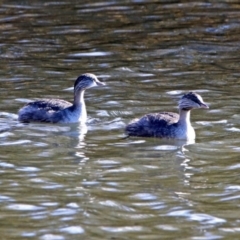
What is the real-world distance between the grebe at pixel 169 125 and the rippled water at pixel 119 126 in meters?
0.16

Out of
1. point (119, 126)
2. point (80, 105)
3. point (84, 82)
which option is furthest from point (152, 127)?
point (84, 82)

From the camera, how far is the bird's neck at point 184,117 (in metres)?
13.8

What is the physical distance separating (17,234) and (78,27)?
13.1m

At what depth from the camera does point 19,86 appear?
16.8m

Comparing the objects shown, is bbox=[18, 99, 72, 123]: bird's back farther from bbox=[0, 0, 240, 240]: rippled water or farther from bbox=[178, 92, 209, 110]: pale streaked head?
bbox=[178, 92, 209, 110]: pale streaked head

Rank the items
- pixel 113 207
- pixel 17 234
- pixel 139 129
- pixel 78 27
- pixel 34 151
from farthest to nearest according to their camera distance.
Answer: pixel 78 27 < pixel 139 129 < pixel 34 151 < pixel 113 207 < pixel 17 234

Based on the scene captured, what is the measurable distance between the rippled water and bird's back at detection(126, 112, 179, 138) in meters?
0.16

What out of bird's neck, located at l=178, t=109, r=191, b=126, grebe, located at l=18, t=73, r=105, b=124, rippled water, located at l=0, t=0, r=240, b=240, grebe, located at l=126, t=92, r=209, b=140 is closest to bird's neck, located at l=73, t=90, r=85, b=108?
grebe, located at l=18, t=73, r=105, b=124

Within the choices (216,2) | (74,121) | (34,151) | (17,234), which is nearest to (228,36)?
(216,2)

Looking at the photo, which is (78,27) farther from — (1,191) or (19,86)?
(1,191)

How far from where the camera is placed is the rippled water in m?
9.83

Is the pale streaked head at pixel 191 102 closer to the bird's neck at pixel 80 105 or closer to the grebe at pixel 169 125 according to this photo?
the grebe at pixel 169 125

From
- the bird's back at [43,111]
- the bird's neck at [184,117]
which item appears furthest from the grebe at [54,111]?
the bird's neck at [184,117]

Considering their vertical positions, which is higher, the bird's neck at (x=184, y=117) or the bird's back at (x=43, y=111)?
the bird's back at (x=43, y=111)
